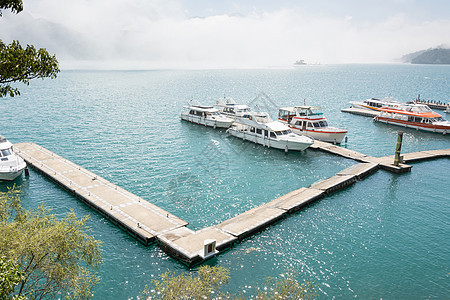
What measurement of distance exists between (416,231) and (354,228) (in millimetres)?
5576

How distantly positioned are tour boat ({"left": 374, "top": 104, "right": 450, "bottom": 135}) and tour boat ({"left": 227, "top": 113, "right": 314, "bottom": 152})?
105 feet

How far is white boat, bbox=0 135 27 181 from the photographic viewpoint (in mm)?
34438

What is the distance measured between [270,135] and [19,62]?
4191 cm

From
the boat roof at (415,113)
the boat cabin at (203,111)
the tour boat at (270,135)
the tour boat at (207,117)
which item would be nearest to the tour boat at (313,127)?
the tour boat at (270,135)

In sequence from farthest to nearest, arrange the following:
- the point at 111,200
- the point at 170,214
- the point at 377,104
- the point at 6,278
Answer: the point at 377,104 < the point at 111,200 < the point at 170,214 < the point at 6,278

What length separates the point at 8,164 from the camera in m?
35.3

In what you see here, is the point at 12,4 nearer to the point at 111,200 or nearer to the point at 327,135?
the point at 111,200

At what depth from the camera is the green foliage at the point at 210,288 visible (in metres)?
14.2

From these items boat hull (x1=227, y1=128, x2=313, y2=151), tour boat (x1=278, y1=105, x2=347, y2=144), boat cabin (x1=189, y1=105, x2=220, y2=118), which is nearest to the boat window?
boat hull (x1=227, y1=128, x2=313, y2=151)

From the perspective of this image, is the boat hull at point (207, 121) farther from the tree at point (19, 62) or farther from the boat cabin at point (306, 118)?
the tree at point (19, 62)

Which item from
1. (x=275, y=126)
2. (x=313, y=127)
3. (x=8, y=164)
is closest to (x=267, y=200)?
(x=275, y=126)

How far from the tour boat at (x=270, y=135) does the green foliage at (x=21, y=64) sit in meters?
39.8

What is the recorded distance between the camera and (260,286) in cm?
2020

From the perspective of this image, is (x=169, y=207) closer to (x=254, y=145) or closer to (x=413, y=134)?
(x=254, y=145)
